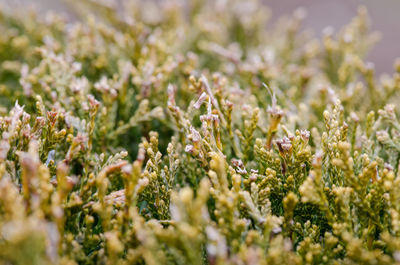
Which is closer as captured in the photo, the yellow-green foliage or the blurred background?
the yellow-green foliage

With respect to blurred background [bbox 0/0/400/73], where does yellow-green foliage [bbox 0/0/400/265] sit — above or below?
below

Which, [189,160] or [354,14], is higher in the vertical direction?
[354,14]

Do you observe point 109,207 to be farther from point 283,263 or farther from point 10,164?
point 283,263

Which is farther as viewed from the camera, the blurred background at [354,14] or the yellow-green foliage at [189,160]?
the blurred background at [354,14]

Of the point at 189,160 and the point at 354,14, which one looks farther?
the point at 354,14

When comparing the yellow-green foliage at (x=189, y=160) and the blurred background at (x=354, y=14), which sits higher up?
the blurred background at (x=354, y=14)
